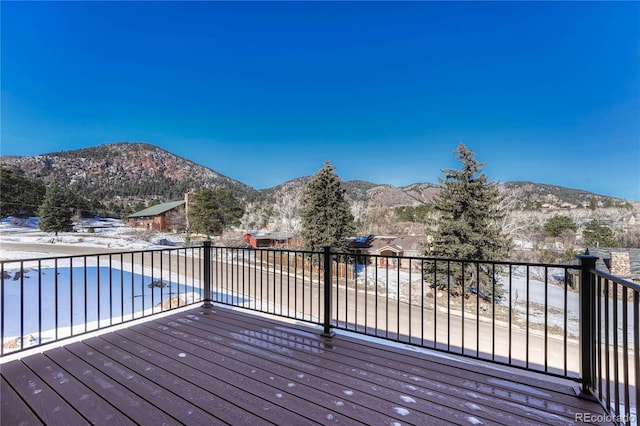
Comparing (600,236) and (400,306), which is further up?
(600,236)

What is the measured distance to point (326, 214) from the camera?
1844cm

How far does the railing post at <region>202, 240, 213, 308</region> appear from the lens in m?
3.65

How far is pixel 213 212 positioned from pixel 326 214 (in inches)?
514

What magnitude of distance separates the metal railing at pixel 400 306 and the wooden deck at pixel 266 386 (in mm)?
233

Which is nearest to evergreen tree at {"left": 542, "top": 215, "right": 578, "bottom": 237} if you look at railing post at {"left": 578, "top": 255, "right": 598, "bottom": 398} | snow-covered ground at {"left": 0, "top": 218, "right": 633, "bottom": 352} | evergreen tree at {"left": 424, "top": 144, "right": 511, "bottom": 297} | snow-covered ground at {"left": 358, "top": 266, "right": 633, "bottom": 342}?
snow-covered ground at {"left": 0, "top": 218, "right": 633, "bottom": 352}

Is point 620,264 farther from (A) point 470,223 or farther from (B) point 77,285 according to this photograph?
(B) point 77,285

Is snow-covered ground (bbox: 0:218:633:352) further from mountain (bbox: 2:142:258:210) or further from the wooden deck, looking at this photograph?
the wooden deck

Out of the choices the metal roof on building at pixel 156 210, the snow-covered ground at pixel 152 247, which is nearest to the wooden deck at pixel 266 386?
the snow-covered ground at pixel 152 247

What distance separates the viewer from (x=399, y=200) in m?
32.8

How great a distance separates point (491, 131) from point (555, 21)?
39.6ft

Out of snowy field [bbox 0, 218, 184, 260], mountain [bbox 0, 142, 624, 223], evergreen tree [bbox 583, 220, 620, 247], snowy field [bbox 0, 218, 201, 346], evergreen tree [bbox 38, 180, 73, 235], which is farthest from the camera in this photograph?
evergreen tree [bbox 38, 180, 73, 235]

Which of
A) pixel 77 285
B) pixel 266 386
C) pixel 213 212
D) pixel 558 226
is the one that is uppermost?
pixel 213 212

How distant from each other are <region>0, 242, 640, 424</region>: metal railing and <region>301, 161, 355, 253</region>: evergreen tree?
1943mm

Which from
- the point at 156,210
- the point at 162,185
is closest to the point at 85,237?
the point at 156,210
